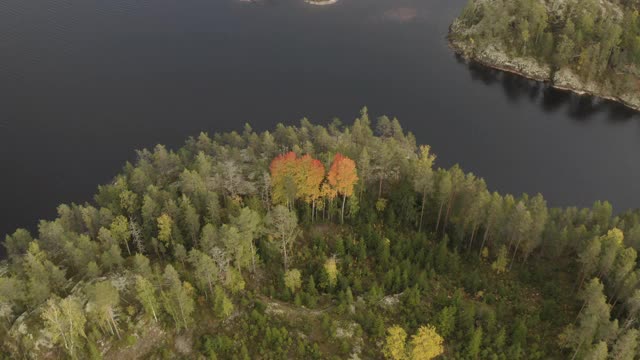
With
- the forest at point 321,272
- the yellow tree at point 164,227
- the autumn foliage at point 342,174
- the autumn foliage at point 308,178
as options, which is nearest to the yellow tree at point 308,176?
the autumn foliage at point 308,178

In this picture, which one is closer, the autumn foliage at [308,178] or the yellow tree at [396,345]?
the yellow tree at [396,345]

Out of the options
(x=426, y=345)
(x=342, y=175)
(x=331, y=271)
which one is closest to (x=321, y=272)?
(x=331, y=271)

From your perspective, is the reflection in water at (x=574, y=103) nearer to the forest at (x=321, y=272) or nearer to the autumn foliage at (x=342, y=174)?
the forest at (x=321, y=272)

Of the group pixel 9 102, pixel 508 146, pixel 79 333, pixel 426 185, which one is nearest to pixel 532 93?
pixel 508 146

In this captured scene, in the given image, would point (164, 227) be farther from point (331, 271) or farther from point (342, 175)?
point (342, 175)

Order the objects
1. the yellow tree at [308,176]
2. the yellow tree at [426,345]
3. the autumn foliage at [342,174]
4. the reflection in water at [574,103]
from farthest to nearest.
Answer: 1. the reflection in water at [574,103]
2. the autumn foliage at [342,174]
3. the yellow tree at [308,176]
4. the yellow tree at [426,345]

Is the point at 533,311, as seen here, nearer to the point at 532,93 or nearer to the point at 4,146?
the point at 532,93
